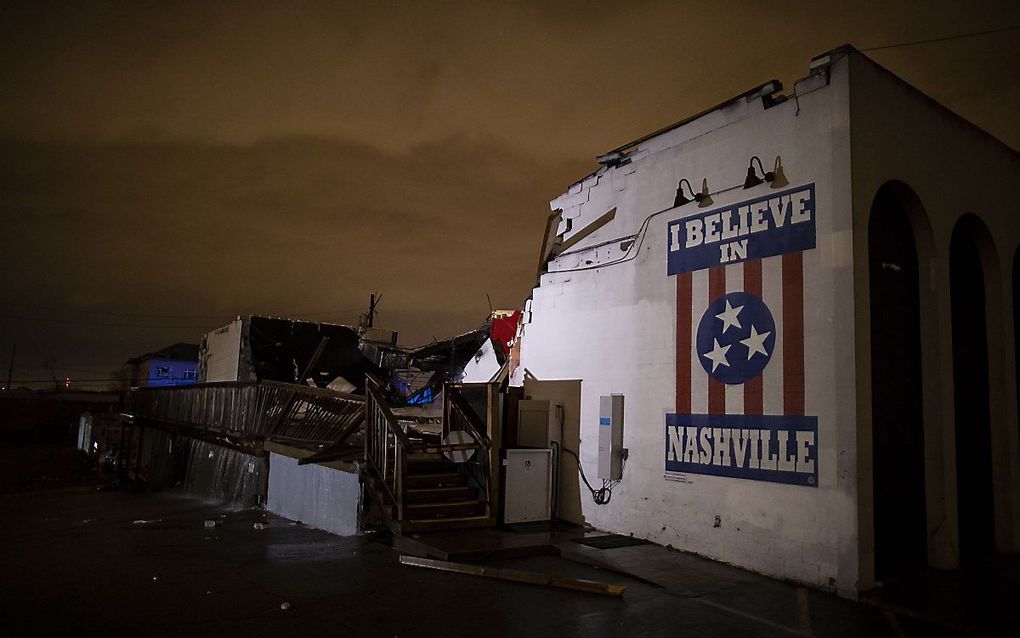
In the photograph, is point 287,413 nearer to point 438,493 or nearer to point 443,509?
point 438,493

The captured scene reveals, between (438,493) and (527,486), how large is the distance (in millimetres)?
1448

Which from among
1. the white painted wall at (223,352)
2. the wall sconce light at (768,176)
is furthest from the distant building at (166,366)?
the wall sconce light at (768,176)

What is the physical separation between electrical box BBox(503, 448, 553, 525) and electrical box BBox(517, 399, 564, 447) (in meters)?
0.31

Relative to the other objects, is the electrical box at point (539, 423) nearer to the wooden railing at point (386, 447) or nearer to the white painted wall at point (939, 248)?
the wooden railing at point (386, 447)

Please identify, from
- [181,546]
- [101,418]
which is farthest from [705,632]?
[101,418]

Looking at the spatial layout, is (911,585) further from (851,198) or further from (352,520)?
(352,520)

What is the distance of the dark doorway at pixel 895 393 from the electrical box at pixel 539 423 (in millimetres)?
4806

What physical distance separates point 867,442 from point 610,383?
3902mm

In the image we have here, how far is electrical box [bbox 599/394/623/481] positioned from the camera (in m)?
9.72

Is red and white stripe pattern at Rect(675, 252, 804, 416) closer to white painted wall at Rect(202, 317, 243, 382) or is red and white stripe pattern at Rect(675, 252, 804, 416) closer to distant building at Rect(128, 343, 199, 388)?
white painted wall at Rect(202, 317, 243, 382)

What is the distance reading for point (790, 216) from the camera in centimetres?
797

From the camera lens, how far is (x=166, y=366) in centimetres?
6219

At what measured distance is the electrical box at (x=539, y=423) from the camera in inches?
428

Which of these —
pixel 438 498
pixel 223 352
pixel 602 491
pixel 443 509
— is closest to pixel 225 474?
pixel 438 498
